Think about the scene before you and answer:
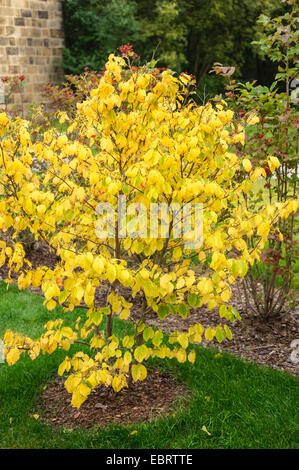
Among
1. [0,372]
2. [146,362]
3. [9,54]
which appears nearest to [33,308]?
[0,372]

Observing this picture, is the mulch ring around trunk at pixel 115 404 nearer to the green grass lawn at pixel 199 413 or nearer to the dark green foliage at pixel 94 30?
the green grass lawn at pixel 199 413

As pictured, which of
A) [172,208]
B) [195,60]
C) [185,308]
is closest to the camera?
[172,208]

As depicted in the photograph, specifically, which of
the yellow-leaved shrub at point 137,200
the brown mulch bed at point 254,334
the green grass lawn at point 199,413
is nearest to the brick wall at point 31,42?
the brown mulch bed at point 254,334

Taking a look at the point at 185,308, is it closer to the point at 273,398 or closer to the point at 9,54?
the point at 273,398

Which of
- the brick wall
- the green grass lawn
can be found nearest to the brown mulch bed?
the green grass lawn

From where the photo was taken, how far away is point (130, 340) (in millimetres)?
2789

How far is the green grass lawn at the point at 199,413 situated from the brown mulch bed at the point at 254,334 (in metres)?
0.21

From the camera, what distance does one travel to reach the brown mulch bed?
145 inches

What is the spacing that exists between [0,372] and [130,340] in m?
1.23

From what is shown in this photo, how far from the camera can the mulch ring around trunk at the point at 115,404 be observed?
9.66 feet

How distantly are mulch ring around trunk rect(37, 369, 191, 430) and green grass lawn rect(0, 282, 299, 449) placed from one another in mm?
67

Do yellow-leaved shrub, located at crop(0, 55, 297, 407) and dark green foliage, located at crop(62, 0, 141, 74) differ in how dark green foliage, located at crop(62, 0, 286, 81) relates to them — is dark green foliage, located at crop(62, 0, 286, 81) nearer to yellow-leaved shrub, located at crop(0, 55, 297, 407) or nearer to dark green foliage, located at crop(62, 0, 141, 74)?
dark green foliage, located at crop(62, 0, 141, 74)


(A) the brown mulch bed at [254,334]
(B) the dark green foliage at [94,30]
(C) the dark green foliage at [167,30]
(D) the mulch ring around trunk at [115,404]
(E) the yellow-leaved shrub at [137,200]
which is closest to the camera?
(E) the yellow-leaved shrub at [137,200]

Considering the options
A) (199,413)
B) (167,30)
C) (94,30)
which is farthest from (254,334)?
(167,30)
